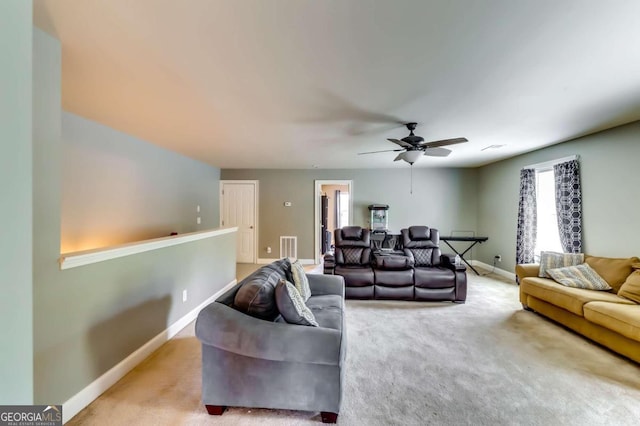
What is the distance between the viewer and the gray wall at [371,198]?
251 inches

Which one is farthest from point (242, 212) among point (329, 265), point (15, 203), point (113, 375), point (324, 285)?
point (15, 203)

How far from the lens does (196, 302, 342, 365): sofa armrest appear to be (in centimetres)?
158

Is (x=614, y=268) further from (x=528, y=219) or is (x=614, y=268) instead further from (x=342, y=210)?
(x=342, y=210)

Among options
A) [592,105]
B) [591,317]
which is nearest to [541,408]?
[591,317]

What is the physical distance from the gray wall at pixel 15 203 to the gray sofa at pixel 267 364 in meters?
1.02

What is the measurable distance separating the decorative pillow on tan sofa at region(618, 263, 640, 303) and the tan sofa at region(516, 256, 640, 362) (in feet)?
0.05

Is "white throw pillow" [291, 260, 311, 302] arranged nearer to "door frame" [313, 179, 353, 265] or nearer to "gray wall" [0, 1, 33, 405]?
"gray wall" [0, 1, 33, 405]

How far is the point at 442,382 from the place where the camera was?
80.3 inches

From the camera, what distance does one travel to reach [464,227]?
6.38m

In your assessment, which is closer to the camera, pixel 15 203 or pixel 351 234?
pixel 15 203

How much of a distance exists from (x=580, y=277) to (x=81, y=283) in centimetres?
495

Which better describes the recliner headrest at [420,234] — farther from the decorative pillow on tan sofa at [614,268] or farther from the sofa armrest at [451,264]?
the decorative pillow on tan sofa at [614,268]

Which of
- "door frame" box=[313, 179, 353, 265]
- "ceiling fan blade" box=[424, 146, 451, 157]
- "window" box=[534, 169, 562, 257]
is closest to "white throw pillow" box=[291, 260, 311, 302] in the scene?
"ceiling fan blade" box=[424, 146, 451, 157]

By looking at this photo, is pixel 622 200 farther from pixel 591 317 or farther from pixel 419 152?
pixel 419 152
